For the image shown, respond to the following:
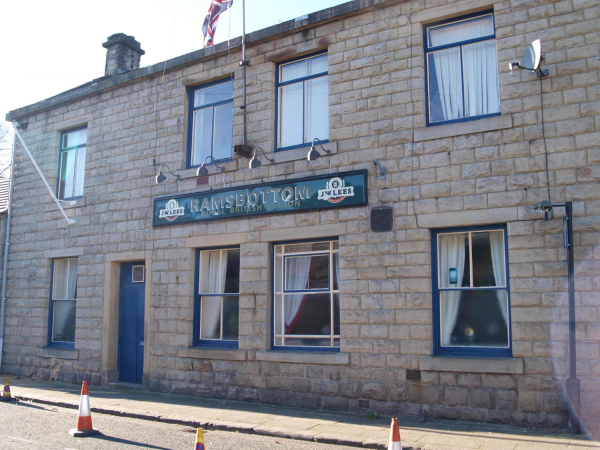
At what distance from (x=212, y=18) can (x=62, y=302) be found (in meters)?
8.39

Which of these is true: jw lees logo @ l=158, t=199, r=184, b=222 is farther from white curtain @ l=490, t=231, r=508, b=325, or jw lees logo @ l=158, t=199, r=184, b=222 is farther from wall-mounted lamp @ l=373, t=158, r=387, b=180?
white curtain @ l=490, t=231, r=508, b=325

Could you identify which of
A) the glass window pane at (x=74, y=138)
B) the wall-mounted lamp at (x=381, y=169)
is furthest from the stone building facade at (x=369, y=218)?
the glass window pane at (x=74, y=138)

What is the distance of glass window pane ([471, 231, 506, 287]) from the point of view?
30.8ft

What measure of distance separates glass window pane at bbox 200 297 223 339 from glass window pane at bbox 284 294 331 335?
1840mm

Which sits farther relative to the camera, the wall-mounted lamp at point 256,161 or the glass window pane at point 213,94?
the glass window pane at point 213,94

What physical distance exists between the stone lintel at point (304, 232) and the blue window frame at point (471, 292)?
6.02 feet

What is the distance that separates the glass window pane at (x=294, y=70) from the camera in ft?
39.4

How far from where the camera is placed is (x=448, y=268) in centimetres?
982

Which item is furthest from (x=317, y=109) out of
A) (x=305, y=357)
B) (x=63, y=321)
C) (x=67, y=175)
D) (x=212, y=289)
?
(x=63, y=321)

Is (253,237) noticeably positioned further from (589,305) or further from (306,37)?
(589,305)

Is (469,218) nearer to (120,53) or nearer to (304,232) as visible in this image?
(304,232)

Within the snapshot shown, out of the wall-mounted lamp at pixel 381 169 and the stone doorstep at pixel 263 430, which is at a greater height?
the wall-mounted lamp at pixel 381 169

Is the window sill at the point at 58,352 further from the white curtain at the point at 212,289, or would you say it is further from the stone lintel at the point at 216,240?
the stone lintel at the point at 216,240

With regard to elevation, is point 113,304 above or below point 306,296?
below
